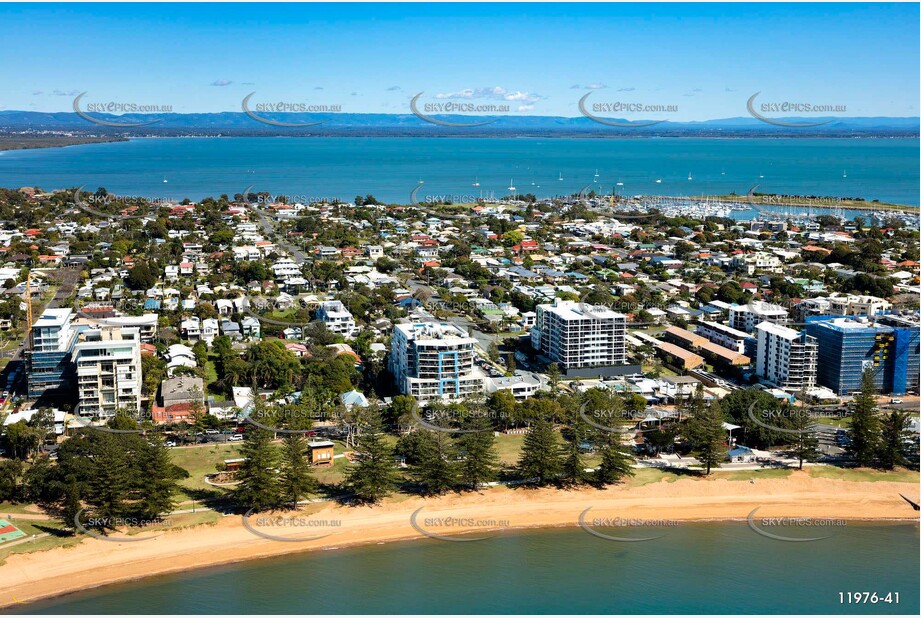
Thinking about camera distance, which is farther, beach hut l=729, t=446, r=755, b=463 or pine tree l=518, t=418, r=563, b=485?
beach hut l=729, t=446, r=755, b=463

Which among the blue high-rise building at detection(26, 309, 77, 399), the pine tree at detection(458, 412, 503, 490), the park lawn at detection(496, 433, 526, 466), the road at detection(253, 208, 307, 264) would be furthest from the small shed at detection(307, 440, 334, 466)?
the road at detection(253, 208, 307, 264)

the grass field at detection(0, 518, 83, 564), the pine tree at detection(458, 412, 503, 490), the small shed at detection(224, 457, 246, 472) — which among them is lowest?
the grass field at detection(0, 518, 83, 564)

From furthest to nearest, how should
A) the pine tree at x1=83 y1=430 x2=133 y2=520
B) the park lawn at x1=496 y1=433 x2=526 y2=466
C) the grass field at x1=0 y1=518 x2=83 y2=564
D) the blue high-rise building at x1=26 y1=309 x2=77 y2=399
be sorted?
1. the blue high-rise building at x1=26 y1=309 x2=77 y2=399
2. the park lawn at x1=496 y1=433 x2=526 y2=466
3. the pine tree at x1=83 y1=430 x2=133 y2=520
4. the grass field at x1=0 y1=518 x2=83 y2=564

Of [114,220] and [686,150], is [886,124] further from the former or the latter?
[114,220]

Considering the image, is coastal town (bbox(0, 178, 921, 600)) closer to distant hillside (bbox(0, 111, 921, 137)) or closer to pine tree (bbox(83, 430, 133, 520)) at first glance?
pine tree (bbox(83, 430, 133, 520))

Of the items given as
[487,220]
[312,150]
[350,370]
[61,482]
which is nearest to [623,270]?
[487,220]

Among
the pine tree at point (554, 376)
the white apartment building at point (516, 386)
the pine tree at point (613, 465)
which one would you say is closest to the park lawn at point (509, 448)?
the white apartment building at point (516, 386)
